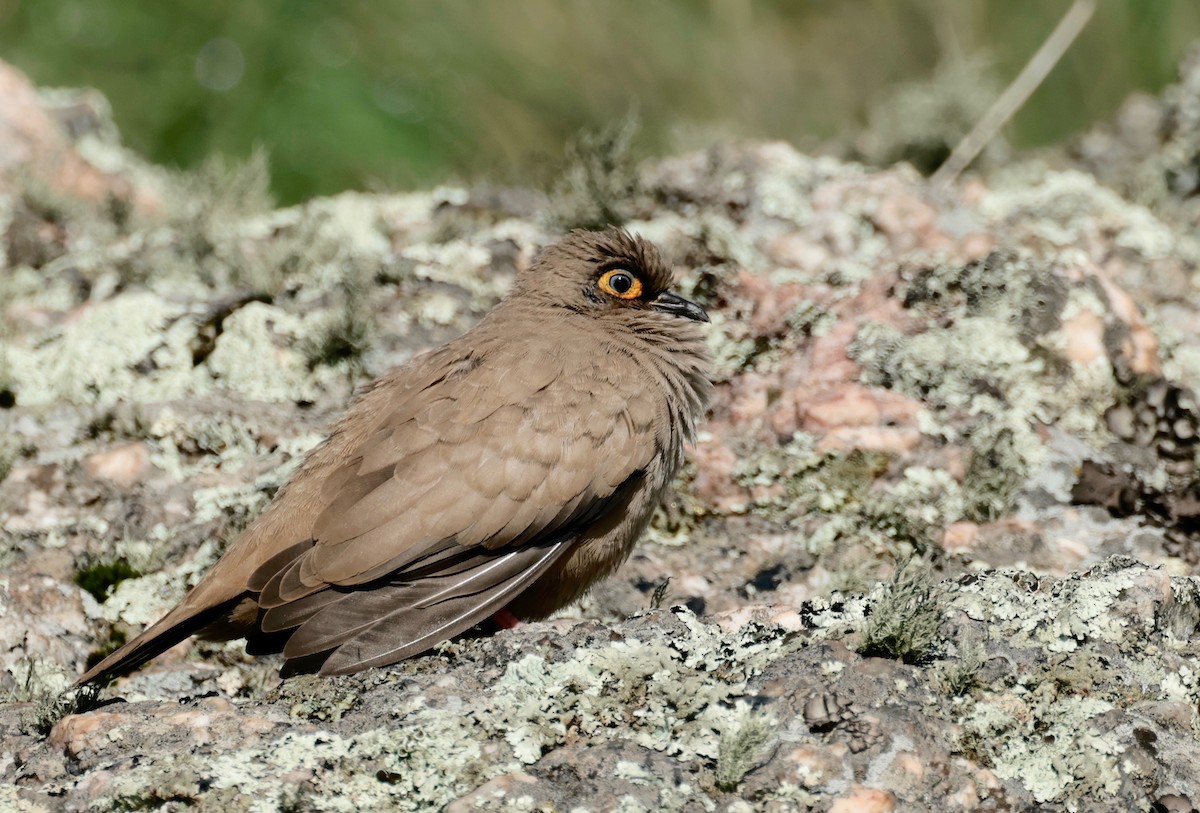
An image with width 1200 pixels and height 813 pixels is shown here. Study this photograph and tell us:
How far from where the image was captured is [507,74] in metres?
8.51

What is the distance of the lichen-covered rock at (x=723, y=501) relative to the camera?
330 cm

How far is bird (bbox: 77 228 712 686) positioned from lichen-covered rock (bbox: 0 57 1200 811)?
230 mm

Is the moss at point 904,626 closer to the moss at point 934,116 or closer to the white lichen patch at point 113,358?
the white lichen patch at point 113,358

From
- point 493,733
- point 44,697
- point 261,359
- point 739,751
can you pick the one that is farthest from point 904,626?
point 261,359

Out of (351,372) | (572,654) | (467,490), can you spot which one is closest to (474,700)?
(572,654)

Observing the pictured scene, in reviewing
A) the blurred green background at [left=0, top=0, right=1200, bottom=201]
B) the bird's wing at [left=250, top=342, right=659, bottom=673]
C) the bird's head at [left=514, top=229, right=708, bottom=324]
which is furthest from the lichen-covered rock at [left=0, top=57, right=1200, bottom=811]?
the blurred green background at [left=0, top=0, right=1200, bottom=201]

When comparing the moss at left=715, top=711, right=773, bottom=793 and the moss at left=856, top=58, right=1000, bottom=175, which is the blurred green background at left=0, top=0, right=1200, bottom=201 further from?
the moss at left=715, top=711, right=773, bottom=793

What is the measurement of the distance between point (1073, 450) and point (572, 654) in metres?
2.53

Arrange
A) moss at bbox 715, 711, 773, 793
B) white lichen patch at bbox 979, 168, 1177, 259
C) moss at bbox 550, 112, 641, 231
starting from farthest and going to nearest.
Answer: moss at bbox 550, 112, 641, 231, white lichen patch at bbox 979, 168, 1177, 259, moss at bbox 715, 711, 773, 793

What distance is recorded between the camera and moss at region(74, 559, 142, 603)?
15.3 ft

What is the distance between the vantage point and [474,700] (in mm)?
3539

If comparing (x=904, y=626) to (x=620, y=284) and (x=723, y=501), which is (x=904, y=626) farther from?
(x=620, y=284)

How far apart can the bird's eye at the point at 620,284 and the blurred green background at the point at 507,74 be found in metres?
2.63

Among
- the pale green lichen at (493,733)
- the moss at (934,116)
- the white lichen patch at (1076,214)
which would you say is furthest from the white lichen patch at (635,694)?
the moss at (934,116)
